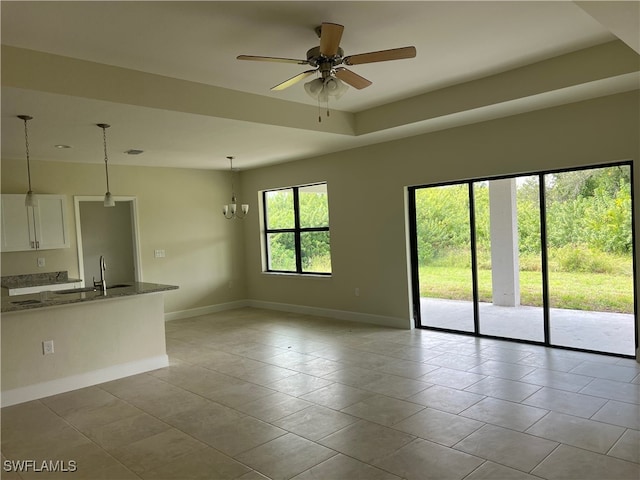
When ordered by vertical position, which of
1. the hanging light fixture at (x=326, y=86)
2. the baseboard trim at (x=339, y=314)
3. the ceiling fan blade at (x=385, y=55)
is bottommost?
the baseboard trim at (x=339, y=314)

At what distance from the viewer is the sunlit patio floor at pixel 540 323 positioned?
4.57 meters

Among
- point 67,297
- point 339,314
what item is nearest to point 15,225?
point 67,297

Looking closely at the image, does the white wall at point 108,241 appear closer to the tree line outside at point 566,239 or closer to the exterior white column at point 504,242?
the tree line outside at point 566,239

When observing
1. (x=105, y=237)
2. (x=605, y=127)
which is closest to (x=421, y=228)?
(x=605, y=127)

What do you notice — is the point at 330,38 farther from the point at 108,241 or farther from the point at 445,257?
the point at 108,241

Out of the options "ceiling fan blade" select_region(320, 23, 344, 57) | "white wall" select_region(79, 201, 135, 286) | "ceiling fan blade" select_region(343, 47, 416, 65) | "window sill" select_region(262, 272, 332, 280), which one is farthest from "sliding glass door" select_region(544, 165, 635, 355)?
"white wall" select_region(79, 201, 135, 286)

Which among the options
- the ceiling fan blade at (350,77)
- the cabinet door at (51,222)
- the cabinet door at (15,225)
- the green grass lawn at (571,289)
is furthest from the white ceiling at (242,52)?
the green grass lawn at (571,289)

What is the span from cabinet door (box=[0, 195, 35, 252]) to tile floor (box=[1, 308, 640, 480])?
2552 millimetres

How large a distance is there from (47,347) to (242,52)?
122 inches

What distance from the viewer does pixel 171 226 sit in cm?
756

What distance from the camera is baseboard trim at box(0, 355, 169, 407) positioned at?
13.1ft

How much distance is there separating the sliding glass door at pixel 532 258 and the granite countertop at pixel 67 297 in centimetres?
333

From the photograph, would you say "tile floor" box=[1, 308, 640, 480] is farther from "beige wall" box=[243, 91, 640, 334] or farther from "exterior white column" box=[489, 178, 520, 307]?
"beige wall" box=[243, 91, 640, 334]

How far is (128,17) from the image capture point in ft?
9.50
